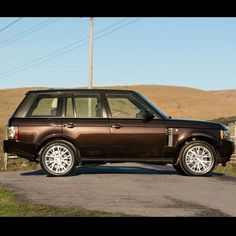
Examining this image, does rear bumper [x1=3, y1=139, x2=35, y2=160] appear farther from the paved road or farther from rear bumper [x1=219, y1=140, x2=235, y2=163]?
rear bumper [x1=219, y1=140, x2=235, y2=163]

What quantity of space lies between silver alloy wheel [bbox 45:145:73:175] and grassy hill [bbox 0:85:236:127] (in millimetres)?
46234

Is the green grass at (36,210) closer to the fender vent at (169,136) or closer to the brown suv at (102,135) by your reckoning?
the brown suv at (102,135)

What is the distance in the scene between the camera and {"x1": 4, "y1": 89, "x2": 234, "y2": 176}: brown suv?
11266 millimetres

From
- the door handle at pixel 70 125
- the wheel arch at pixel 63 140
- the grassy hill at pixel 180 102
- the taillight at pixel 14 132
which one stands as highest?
the grassy hill at pixel 180 102

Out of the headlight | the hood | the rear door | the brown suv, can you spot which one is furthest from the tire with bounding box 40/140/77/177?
the headlight

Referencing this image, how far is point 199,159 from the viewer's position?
1145 centimetres

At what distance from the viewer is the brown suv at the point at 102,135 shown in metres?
11.3

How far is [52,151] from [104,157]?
Result: 106cm

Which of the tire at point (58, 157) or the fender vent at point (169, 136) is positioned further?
the fender vent at point (169, 136)

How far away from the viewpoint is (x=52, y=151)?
11.3 m

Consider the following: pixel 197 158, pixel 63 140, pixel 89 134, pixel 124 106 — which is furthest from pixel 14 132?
pixel 197 158

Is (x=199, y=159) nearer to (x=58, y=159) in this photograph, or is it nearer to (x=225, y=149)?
(x=225, y=149)

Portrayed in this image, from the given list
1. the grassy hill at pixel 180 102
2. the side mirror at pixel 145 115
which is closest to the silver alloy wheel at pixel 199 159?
the side mirror at pixel 145 115
